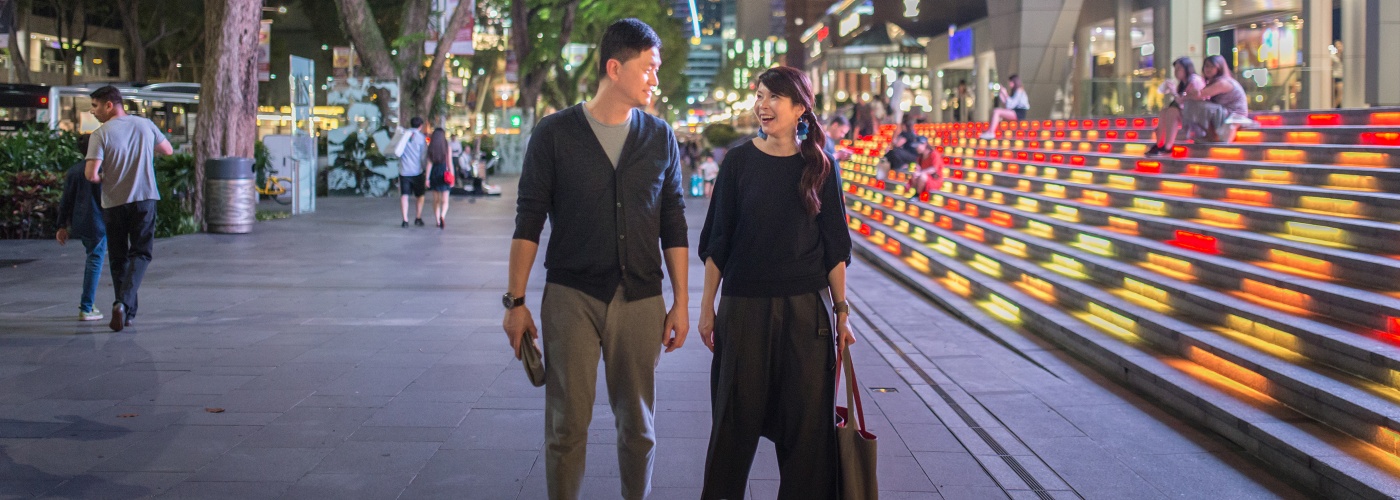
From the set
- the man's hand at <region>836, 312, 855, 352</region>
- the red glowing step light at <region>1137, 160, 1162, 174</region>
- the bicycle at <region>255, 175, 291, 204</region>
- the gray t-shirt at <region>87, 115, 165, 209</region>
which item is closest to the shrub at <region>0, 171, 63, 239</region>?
the bicycle at <region>255, 175, 291, 204</region>

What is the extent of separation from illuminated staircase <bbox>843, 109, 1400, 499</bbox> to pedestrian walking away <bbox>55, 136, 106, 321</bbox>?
6.68 metres

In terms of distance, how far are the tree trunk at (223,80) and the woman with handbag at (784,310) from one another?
45.7 feet

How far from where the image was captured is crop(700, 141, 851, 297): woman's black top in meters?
4.04

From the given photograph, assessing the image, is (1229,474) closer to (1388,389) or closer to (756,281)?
(1388,389)

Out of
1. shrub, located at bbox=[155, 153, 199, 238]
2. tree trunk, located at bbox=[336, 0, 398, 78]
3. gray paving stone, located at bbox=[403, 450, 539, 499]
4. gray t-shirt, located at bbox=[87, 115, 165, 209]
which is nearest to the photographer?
gray paving stone, located at bbox=[403, 450, 539, 499]

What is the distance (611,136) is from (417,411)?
2.74m

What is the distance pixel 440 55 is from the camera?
25766 mm

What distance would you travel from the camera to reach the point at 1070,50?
99.9 feet

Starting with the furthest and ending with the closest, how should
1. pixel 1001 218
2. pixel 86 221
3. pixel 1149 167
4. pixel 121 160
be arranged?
pixel 1001 218
pixel 1149 167
pixel 86 221
pixel 121 160

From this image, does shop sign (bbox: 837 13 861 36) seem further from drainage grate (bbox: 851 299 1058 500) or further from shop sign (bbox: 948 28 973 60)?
drainage grate (bbox: 851 299 1058 500)

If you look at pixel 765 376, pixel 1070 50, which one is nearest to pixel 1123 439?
pixel 765 376

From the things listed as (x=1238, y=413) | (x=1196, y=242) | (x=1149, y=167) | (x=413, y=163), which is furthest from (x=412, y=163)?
(x=1238, y=413)

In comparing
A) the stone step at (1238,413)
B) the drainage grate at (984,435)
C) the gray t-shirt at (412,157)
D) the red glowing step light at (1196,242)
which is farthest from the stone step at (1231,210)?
the gray t-shirt at (412,157)

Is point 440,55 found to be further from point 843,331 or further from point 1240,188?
point 843,331
